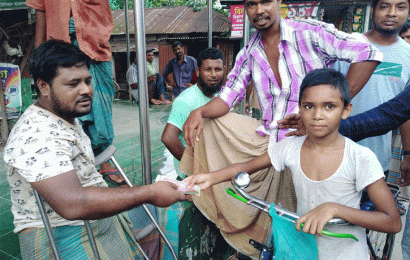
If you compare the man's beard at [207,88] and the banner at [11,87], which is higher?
the man's beard at [207,88]

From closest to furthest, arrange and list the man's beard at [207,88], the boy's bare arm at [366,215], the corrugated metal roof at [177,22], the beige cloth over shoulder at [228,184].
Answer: the boy's bare arm at [366,215], the beige cloth over shoulder at [228,184], the man's beard at [207,88], the corrugated metal roof at [177,22]

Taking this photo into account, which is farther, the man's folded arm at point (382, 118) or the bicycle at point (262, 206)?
the man's folded arm at point (382, 118)

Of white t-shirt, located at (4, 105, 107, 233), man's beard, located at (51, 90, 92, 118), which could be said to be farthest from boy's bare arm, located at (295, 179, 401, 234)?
man's beard, located at (51, 90, 92, 118)

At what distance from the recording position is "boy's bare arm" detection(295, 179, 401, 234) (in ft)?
3.86

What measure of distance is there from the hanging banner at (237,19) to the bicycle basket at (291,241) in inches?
426

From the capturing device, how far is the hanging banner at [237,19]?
36.6 ft

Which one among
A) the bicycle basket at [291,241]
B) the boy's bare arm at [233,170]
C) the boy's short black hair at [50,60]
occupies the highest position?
the boy's short black hair at [50,60]

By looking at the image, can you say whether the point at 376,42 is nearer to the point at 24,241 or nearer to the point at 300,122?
the point at 300,122

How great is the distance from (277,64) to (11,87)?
4.43 metres

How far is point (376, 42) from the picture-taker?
2.28 metres

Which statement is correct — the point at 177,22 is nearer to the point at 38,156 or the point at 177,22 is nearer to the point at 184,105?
the point at 184,105

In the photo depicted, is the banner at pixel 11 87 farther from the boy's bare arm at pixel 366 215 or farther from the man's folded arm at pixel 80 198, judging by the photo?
the boy's bare arm at pixel 366 215

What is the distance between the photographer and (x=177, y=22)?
14.5 metres

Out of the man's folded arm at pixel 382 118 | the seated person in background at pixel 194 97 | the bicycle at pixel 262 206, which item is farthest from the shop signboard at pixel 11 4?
the man's folded arm at pixel 382 118
